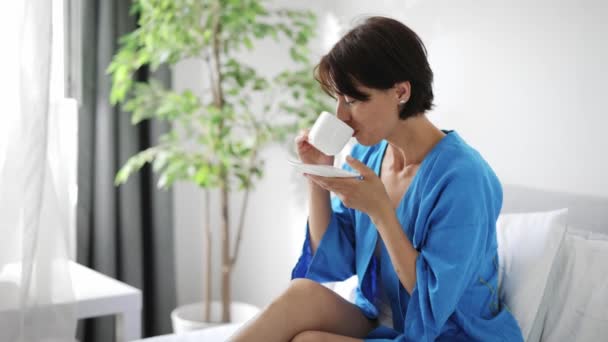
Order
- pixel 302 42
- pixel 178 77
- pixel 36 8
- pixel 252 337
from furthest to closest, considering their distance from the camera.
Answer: pixel 178 77, pixel 302 42, pixel 36 8, pixel 252 337

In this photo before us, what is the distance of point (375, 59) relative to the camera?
1.35m

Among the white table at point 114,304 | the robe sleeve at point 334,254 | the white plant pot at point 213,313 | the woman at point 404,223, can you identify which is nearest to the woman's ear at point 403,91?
the woman at point 404,223

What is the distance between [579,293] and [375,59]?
68 cm

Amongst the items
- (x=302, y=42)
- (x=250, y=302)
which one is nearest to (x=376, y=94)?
(x=302, y=42)

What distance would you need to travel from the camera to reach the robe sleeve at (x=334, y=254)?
1.63m

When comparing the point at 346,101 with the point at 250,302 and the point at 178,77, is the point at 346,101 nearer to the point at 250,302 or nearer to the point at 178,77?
the point at 178,77

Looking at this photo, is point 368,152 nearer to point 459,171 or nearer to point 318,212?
point 318,212

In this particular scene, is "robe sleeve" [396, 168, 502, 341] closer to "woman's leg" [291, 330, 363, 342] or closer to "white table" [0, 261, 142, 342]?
"woman's leg" [291, 330, 363, 342]

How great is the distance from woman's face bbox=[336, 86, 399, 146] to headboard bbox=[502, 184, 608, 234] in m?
0.54

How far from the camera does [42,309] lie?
150 cm

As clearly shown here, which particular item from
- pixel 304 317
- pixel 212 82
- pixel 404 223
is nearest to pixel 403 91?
pixel 404 223

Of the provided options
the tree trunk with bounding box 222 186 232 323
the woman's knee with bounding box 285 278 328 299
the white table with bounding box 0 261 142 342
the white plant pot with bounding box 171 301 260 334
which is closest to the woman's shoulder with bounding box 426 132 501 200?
the woman's knee with bounding box 285 278 328 299

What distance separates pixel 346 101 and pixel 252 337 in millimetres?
535

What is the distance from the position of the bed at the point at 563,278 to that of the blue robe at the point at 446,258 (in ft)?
0.21
